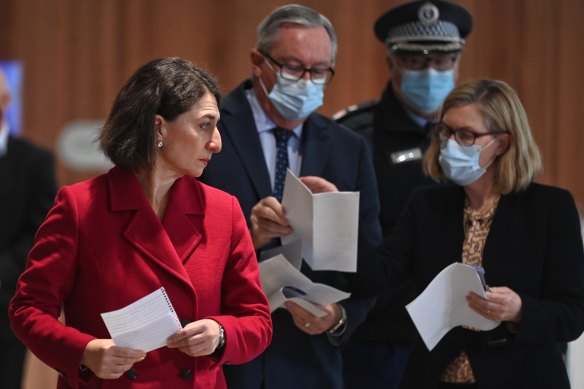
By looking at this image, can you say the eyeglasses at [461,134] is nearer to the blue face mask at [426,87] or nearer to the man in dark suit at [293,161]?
the man in dark suit at [293,161]

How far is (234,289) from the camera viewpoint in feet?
7.65

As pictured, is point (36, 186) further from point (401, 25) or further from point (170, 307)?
point (170, 307)

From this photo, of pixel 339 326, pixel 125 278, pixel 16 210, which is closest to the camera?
pixel 125 278

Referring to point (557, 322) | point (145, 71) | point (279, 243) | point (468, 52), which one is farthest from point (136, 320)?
point (468, 52)

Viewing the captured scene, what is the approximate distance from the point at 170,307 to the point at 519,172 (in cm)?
133

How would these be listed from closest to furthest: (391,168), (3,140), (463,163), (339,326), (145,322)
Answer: (145,322) < (463,163) < (339,326) < (391,168) < (3,140)

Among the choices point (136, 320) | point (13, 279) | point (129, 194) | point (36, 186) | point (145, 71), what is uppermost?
point (145, 71)

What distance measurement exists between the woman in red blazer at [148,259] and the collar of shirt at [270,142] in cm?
84

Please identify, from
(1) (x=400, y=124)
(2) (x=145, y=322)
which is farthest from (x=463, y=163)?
(2) (x=145, y=322)

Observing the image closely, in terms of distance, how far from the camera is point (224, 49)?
5957 mm

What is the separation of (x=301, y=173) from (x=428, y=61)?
3.33 feet

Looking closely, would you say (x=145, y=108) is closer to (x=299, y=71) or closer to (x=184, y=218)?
(x=184, y=218)

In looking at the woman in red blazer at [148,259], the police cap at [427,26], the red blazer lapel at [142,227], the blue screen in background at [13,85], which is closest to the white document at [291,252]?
the woman in red blazer at [148,259]

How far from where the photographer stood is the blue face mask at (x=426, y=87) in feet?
12.7
